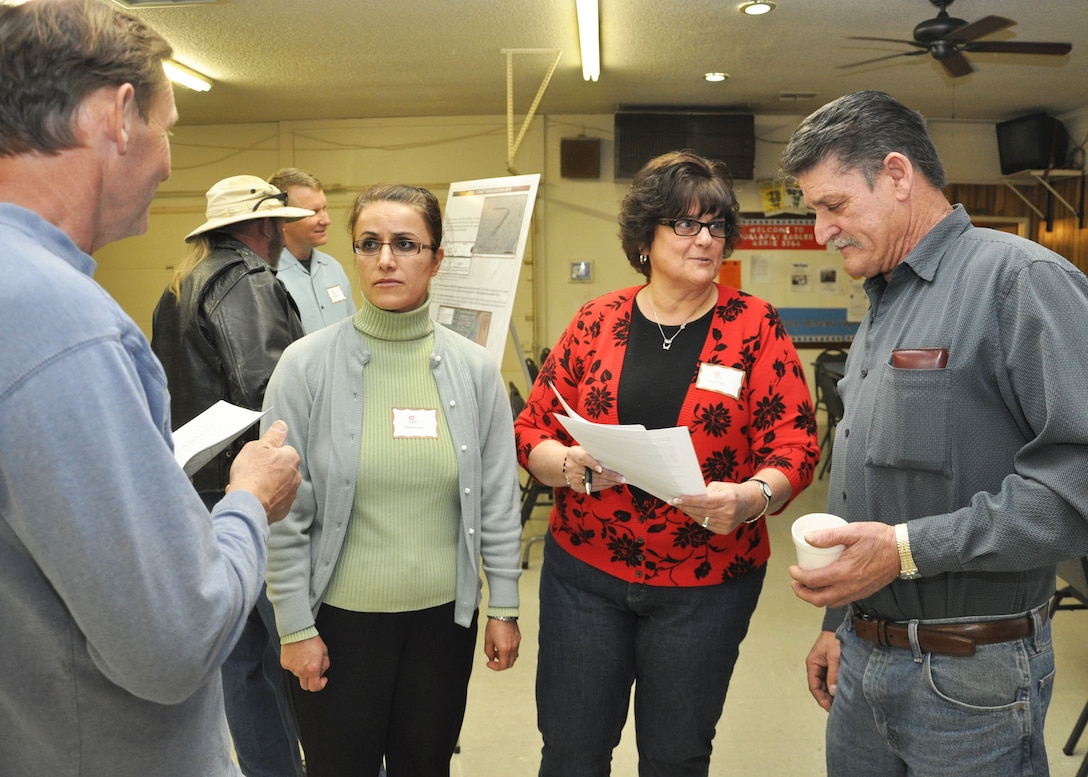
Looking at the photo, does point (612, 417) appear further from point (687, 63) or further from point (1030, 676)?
point (687, 63)

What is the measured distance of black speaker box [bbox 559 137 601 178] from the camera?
308 inches

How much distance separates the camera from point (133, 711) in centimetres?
88

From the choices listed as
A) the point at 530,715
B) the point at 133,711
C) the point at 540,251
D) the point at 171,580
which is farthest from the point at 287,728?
the point at 540,251

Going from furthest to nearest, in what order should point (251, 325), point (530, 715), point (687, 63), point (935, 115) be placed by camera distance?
1. point (935, 115)
2. point (687, 63)
3. point (530, 715)
4. point (251, 325)

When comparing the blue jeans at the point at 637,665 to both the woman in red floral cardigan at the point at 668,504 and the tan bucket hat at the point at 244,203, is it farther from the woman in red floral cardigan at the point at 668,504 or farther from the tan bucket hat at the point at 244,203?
the tan bucket hat at the point at 244,203

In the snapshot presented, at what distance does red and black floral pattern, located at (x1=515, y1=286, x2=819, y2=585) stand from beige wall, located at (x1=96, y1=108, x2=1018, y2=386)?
241 inches

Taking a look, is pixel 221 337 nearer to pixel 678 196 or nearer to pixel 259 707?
pixel 259 707

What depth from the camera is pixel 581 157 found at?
7.82 meters

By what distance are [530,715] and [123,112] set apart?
2.70 meters

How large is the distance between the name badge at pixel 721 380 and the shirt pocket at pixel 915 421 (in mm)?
426

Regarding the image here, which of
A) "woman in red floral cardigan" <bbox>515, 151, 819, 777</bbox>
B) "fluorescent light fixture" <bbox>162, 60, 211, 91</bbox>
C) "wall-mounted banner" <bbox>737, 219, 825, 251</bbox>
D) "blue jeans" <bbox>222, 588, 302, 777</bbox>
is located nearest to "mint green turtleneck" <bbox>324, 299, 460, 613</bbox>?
"woman in red floral cardigan" <bbox>515, 151, 819, 777</bbox>

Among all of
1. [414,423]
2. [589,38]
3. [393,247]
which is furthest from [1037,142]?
[414,423]

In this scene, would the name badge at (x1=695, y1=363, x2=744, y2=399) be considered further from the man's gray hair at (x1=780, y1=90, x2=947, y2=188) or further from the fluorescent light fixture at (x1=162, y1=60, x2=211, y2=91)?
the fluorescent light fixture at (x1=162, y1=60, x2=211, y2=91)

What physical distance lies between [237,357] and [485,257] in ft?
5.55
